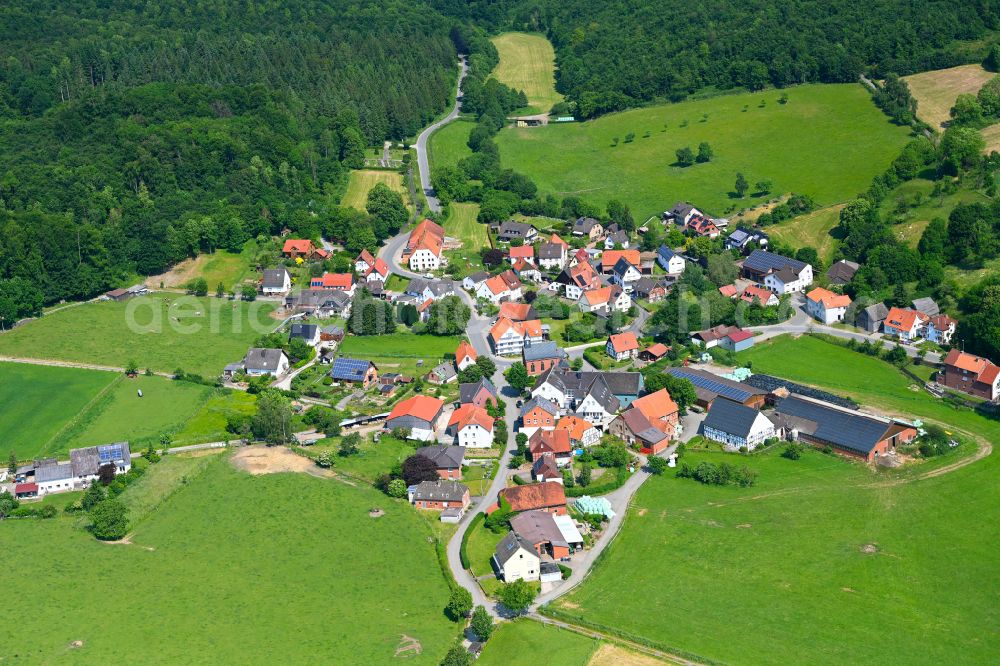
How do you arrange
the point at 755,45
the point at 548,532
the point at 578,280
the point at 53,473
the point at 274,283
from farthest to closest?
the point at 755,45 < the point at 274,283 < the point at 578,280 < the point at 53,473 < the point at 548,532

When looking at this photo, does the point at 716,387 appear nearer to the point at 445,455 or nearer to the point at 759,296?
the point at 759,296

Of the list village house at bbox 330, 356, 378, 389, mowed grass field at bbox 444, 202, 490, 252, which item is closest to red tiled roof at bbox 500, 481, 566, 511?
village house at bbox 330, 356, 378, 389

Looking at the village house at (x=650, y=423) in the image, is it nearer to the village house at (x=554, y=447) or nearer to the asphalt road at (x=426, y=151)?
the village house at (x=554, y=447)

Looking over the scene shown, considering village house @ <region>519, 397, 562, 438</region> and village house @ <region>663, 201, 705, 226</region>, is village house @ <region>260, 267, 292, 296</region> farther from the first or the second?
village house @ <region>663, 201, 705, 226</region>

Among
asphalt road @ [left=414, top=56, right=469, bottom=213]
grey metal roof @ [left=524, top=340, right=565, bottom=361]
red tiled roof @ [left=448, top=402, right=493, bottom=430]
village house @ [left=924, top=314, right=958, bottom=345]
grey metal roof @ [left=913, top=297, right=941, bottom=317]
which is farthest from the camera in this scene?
asphalt road @ [left=414, top=56, right=469, bottom=213]

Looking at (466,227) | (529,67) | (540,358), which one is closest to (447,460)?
(540,358)
